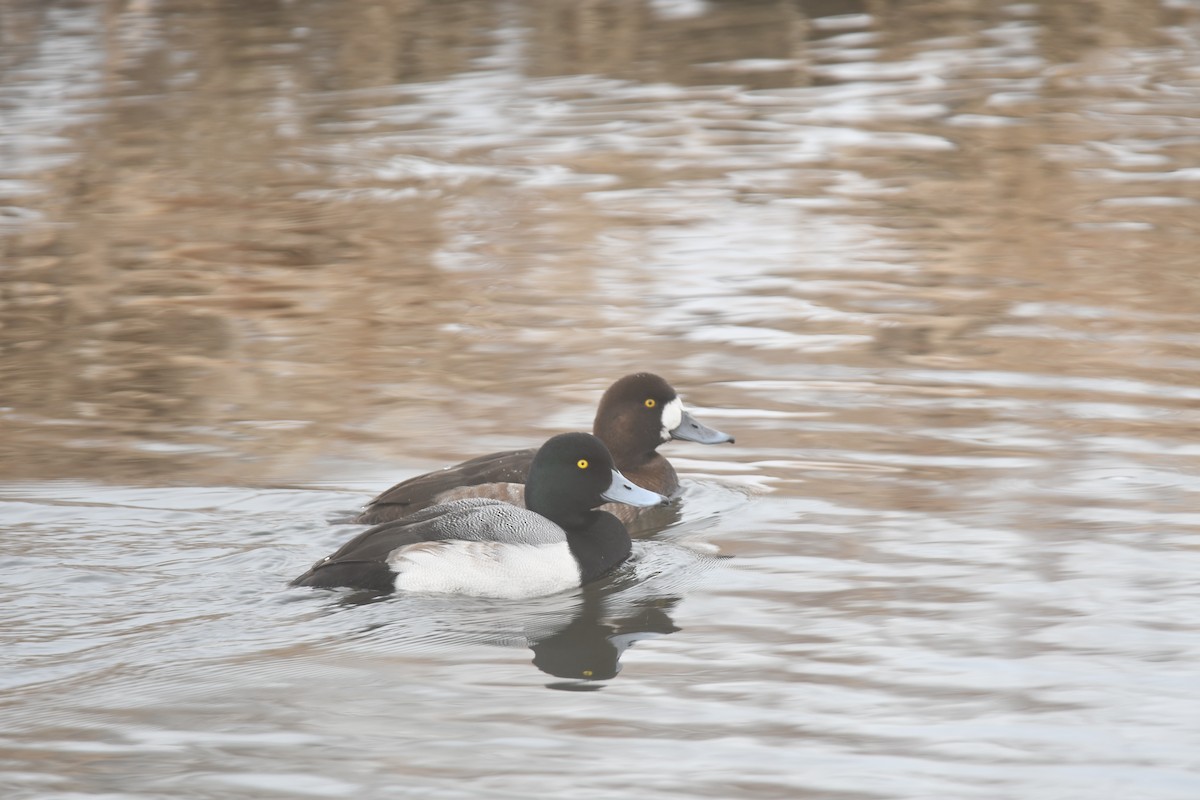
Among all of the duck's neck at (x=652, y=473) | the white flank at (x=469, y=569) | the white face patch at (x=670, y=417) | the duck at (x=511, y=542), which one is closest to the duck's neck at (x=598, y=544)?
the duck at (x=511, y=542)

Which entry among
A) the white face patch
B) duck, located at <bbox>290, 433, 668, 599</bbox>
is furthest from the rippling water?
the white face patch

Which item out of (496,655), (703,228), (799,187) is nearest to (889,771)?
(496,655)

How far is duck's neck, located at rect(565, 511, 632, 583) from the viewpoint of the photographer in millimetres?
7211

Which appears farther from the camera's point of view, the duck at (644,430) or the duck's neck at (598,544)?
the duck at (644,430)

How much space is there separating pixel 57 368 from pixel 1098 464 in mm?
5830

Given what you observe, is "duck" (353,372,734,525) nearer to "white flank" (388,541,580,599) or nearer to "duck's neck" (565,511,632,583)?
"duck's neck" (565,511,632,583)

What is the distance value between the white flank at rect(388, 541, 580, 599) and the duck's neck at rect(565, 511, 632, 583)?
9.4 inches

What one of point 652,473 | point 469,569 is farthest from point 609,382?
point 469,569

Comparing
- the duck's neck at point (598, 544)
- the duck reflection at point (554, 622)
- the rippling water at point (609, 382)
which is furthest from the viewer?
the duck's neck at point (598, 544)

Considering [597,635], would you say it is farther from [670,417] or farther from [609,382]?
[609,382]

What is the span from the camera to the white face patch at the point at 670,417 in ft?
28.1

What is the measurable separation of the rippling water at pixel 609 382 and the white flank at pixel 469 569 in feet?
0.46

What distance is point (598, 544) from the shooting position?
7336mm

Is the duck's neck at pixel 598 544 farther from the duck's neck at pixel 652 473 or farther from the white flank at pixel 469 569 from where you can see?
the duck's neck at pixel 652 473
